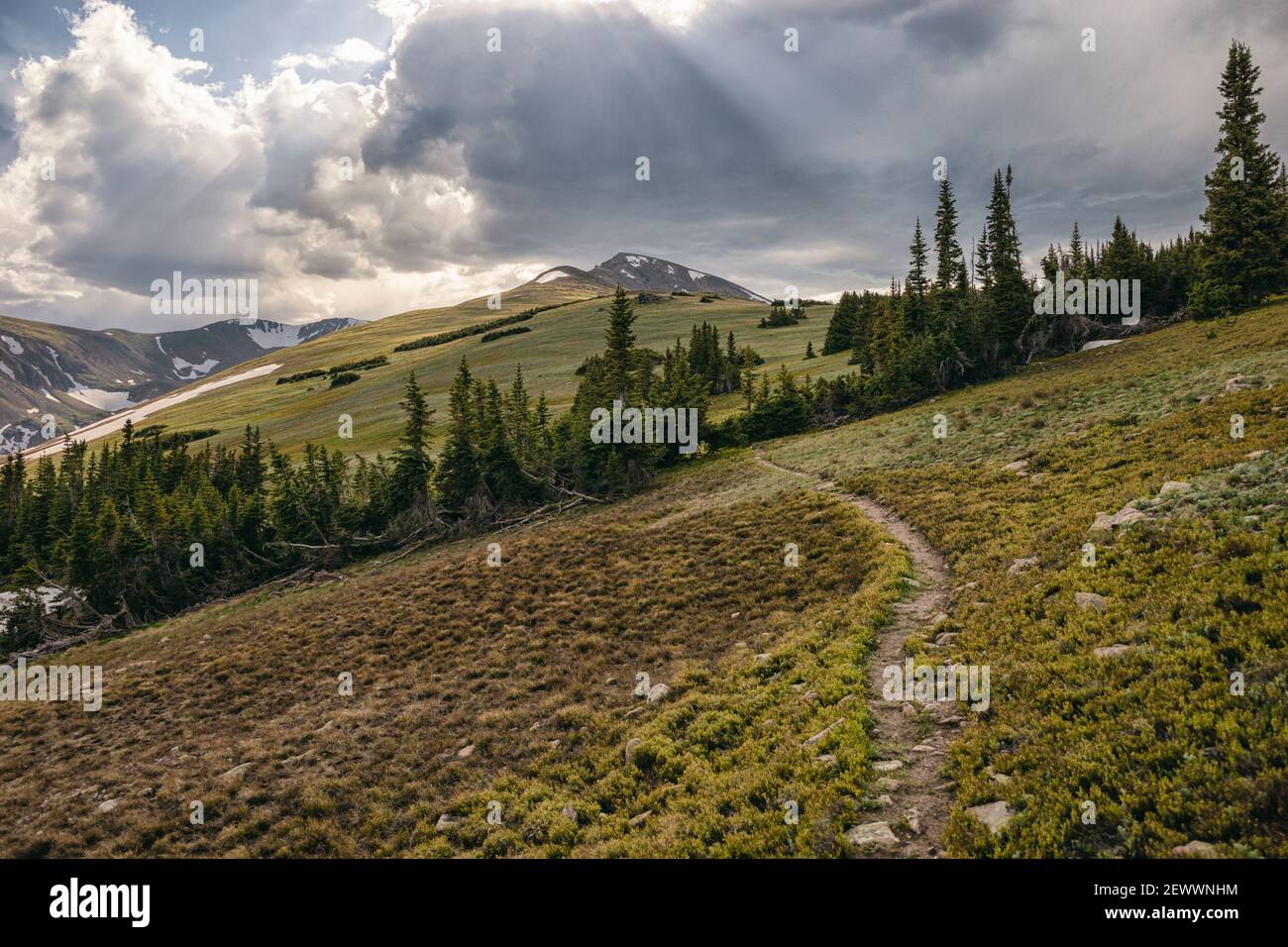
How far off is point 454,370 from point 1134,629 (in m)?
141

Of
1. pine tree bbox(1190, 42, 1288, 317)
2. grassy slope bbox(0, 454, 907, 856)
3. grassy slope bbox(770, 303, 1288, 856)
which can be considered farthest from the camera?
pine tree bbox(1190, 42, 1288, 317)

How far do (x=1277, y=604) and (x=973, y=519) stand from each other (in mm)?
12200

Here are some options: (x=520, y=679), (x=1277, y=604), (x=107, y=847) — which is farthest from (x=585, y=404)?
(x=1277, y=604)

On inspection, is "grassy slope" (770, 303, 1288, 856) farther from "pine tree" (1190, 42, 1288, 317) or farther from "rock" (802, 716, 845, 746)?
"pine tree" (1190, 42, 1288, 317)

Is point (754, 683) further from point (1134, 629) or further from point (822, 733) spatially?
point (1134, 629)

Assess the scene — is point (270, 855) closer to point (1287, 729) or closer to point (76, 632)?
point (1287, 729)

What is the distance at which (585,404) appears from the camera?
58.2m

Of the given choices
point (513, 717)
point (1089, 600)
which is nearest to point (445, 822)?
point (513, 717)

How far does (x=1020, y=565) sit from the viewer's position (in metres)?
15.8

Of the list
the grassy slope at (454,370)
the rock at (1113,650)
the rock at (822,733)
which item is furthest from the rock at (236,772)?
the grassy slope at (454,370)

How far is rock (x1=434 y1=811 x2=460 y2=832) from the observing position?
11.9m

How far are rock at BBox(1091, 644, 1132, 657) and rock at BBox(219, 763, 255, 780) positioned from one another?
2048 cm

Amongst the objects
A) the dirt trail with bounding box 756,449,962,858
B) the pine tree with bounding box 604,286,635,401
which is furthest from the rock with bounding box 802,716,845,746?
the pine tree with bounding box 604,286,635,401

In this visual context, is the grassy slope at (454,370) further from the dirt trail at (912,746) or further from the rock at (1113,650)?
the rock at (1113,650)
